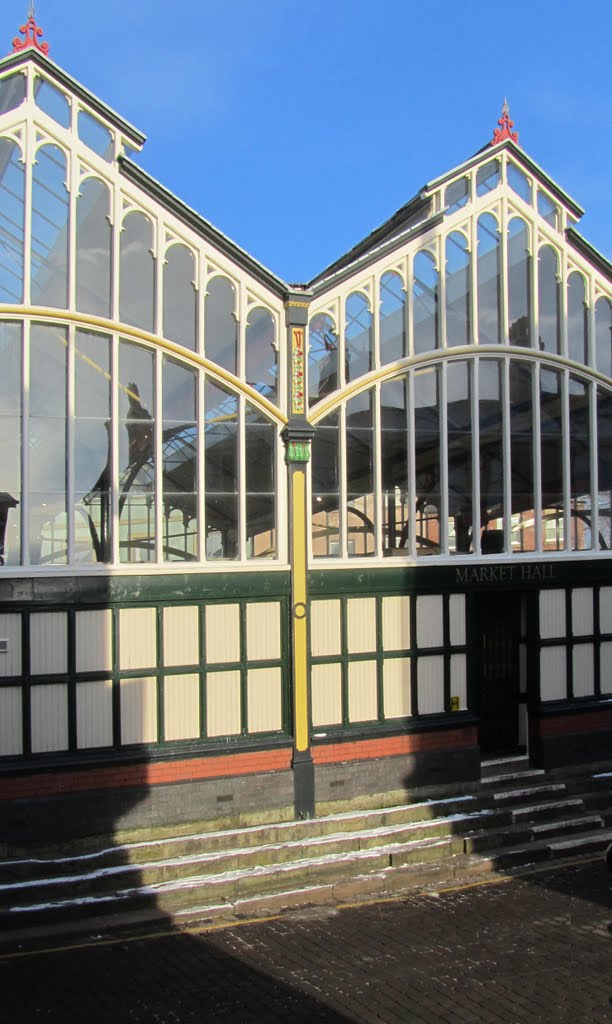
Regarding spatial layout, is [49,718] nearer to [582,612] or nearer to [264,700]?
[264,700]

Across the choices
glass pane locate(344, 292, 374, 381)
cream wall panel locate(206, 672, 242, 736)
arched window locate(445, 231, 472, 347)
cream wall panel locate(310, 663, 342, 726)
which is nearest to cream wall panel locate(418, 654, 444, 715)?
cream wall panel locate(310, 663, 342, 726)

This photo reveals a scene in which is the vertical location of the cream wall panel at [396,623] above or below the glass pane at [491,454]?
below

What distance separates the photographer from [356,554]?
492 inches

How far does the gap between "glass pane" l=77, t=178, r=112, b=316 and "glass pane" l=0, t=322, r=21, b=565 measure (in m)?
0.97

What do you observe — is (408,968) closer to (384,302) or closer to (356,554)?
(356,554)

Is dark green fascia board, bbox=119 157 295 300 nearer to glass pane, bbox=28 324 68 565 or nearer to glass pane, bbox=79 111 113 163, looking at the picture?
glass pane, bbox=79 111 113 163

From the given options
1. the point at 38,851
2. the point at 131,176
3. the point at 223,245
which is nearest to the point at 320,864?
the point at 38,851

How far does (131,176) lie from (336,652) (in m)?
6.63

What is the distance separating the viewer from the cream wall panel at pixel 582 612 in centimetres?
1412

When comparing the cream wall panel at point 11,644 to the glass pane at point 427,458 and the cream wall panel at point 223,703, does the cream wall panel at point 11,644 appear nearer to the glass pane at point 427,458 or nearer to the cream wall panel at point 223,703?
the cream wall panel at point 223,703

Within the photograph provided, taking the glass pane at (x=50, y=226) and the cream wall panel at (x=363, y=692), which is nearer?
the glass pane at (x=50, y=226)

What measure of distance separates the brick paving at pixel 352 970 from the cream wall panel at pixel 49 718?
7.56 ft

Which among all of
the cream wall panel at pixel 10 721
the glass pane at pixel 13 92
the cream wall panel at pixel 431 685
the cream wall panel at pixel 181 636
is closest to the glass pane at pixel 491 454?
the cream wall panel at pixel 431 685

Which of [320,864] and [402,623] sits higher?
[402,623]
